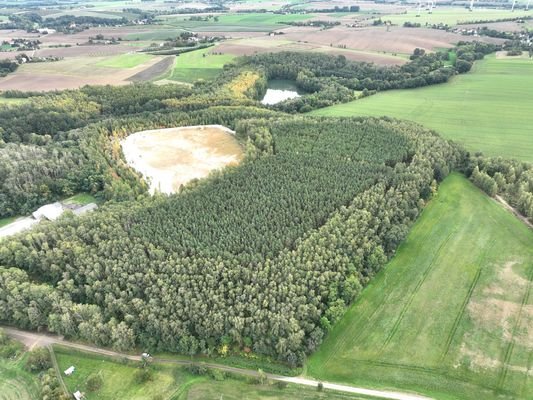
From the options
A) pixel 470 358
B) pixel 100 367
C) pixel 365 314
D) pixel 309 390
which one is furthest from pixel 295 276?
pixel 100 367

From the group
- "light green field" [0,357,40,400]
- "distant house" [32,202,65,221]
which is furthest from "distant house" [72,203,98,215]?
"light green field" [0,357,40,400]

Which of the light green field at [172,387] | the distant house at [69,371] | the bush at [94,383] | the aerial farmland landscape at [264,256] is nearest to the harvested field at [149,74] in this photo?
the aerial farmland landscape at [264,256]

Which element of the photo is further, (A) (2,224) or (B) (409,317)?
(A) (2,224)

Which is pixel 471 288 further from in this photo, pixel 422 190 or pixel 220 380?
pixel 220 380

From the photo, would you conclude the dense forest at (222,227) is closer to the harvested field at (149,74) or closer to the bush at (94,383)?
the bush at (94,383)

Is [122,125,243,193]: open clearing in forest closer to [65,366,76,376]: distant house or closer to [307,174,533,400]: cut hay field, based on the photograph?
[65,366,76,376]: distant house

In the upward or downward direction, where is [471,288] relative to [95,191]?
downward
